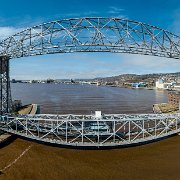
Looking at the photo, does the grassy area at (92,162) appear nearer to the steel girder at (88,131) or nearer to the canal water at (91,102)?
the steel girder at (88,131)

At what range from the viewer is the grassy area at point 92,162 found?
17.0 m

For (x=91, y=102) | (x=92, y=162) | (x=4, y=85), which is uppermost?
(x=4, y=85)

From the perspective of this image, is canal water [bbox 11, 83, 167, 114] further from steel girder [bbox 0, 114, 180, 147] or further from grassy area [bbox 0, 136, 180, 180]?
grassy area [bbox 0, 136, 180, 180]

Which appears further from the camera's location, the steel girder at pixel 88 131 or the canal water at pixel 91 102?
the canal water at pixel 91 102

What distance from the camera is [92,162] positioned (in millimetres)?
18969

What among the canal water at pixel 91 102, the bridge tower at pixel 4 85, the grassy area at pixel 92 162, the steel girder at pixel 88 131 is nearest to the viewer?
the grassy area at pixel 92 162

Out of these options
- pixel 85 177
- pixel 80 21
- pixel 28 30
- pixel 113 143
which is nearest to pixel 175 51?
pixel 80 21

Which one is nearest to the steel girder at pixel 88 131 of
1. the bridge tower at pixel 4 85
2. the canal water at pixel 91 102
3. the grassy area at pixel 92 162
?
the grassy area at pixel 92 162

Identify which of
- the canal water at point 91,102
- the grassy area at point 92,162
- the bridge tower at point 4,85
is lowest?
the grassy area at point 92,162

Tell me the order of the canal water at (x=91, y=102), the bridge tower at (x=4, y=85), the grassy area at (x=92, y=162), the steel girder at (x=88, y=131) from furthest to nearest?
1. the canal water at (x=91, y=102)
2. the bridge tower at (x=4, y=85)
3. the steel girder at (x=88, y=131)
4. the grassy area at (x=92, y=162)

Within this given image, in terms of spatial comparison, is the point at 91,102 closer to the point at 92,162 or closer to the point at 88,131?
the point at 88,131

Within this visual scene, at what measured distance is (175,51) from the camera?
26.5m

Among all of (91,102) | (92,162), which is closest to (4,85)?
(92,162)

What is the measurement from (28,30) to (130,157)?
1313cm
